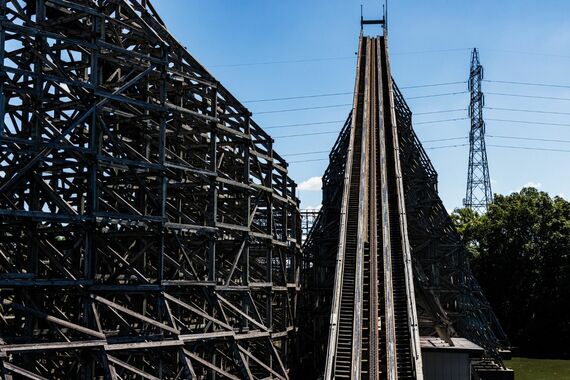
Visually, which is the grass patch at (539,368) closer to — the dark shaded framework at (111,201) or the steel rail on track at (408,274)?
the steel rail on track at (408,274)

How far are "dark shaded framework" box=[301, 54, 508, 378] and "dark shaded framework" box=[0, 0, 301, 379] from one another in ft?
12.4

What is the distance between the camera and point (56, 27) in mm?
16078

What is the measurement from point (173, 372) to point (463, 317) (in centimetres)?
1579

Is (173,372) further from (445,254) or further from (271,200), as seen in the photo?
(445,254)

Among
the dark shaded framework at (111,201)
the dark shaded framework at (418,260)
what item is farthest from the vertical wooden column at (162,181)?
the dark shaded framework at (418,260)

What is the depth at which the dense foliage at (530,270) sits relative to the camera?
1777 inches

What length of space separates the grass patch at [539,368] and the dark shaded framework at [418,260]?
2193mm

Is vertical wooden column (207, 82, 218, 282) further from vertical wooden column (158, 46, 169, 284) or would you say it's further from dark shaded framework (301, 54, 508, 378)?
dark shaded framework (301, 54, 508, 378)

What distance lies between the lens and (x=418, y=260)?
2919 centimetres

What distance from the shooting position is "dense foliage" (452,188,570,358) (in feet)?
148

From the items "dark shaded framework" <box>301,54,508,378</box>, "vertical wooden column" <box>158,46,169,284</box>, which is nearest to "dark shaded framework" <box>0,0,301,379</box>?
"vertical wooden column" <box>158,46,169,284</box>

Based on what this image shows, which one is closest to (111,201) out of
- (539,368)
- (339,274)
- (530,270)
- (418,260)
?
(339,274)

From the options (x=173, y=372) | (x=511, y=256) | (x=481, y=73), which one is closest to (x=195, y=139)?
(x=173, y=372)

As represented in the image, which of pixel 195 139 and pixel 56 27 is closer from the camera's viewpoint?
pixel 56 27
